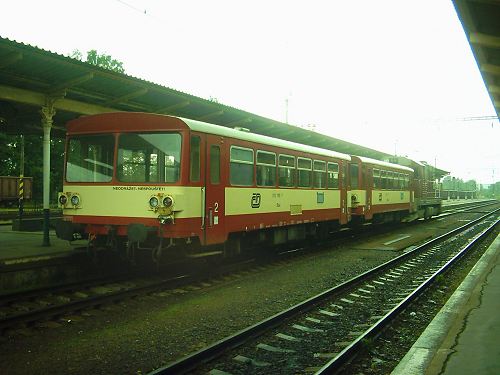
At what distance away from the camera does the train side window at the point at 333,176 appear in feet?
49.3

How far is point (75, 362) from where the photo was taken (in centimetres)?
512

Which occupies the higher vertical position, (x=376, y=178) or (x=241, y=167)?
(x=376, y=178)

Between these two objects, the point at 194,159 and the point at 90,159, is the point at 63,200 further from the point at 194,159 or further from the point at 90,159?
the point at 194,159

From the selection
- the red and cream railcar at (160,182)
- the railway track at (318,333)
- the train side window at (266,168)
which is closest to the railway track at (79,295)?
the red and cream railcar at (160,182)

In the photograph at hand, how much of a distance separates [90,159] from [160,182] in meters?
1.77

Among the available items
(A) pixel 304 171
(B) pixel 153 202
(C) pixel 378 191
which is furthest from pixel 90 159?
(C) pixel 378 191

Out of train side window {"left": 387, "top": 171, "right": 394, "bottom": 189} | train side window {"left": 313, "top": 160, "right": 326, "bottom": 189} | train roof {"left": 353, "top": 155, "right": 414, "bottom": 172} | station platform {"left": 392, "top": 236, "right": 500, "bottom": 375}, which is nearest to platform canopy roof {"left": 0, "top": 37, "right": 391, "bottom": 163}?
train side window {"left": 313, "top": 160, "right": 326, "bottom": 189}

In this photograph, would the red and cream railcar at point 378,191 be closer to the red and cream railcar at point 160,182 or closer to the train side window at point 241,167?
the train side window at point 241,167

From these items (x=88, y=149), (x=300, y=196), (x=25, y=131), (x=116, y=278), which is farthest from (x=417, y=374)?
(x=25, y=131)

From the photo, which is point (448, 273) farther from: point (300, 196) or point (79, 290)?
point (79, 290)

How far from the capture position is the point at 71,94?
12312 millimetres

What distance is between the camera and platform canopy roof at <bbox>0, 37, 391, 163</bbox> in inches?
405

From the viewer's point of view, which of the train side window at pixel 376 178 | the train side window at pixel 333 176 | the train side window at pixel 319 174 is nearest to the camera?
the train side window at pixel 319 174

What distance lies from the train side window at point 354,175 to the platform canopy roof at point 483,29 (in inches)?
252
